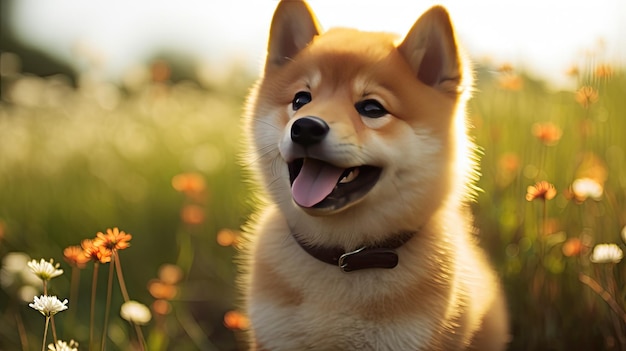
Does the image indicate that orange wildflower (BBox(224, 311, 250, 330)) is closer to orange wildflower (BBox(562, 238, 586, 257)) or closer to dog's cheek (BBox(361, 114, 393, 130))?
dog's cheek (BBox(361, 114, 393, 130))

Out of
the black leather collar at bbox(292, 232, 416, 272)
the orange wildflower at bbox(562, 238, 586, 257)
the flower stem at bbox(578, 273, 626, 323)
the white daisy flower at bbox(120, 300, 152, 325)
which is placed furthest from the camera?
the orange wildflower at bbox(562, 238, 586, 257)

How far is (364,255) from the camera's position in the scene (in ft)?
8.70

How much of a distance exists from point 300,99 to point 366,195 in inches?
17.3

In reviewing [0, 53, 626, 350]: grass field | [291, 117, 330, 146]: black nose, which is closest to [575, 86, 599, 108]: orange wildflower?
[0, 53, 626, 350]: grass field

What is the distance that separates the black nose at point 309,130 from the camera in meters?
2.41

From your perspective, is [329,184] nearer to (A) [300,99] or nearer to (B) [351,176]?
(B) [351,176]

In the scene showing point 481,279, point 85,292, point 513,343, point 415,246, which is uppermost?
point 415,246

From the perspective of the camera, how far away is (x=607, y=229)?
3.41 m

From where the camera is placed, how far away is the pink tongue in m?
2.49

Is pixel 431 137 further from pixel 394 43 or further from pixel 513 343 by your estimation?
pixel 513 343

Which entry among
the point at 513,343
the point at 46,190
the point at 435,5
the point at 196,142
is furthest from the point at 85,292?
the point at 435,5

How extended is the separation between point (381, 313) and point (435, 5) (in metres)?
1.07

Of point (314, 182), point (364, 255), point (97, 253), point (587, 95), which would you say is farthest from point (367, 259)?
point (587, 95)

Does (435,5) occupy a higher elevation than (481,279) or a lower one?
higher
